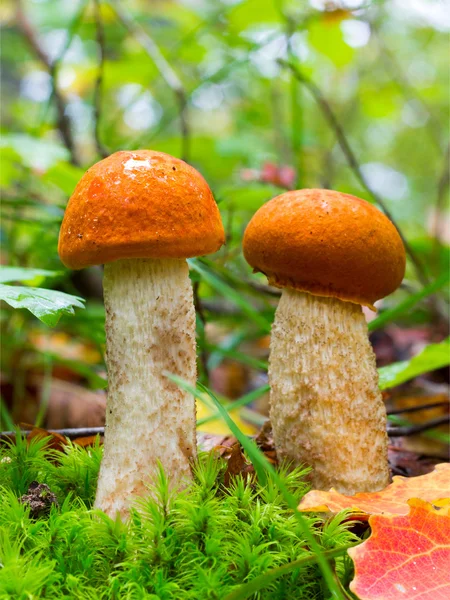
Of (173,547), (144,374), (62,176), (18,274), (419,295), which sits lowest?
(173,547)

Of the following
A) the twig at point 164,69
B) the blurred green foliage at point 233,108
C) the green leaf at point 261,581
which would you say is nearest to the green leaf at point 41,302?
the blurred green foliage at point 233,108

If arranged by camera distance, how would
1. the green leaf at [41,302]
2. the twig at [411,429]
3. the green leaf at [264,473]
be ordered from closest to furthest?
the green leaf at [264,473], the green leaf at [41,302], the twig at [411,429]

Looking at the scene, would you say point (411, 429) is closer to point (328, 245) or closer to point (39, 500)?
point (328, 245)

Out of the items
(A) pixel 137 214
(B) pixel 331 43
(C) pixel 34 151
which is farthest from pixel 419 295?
(B) pixel 331 43

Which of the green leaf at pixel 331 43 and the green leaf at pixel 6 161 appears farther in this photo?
the green leaf at pixel 331 43

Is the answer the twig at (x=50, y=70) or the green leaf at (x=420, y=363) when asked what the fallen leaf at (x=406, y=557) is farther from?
the twig at (x=50, y=70)

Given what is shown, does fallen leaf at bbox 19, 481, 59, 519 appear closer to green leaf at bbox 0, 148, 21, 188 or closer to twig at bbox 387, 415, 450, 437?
twig at bbox 387, 415, 450, 437
